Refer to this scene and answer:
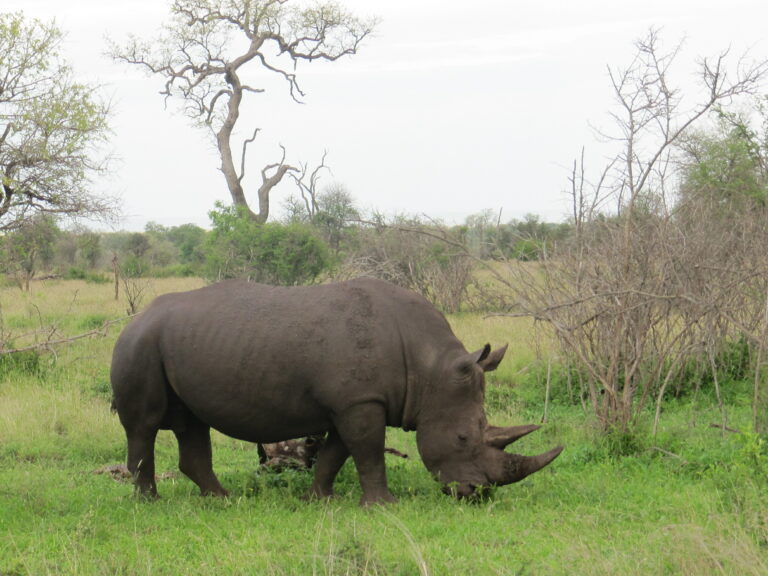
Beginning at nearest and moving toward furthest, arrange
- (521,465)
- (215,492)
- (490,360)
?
(521,465) < (490,360) < (215,492)

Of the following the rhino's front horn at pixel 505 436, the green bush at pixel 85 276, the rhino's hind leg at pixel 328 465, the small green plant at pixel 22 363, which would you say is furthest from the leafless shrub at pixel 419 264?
the green bush at pixel 85 276

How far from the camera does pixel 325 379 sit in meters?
6.38

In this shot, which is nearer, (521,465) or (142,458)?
(521,465)

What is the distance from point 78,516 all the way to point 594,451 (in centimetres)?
416

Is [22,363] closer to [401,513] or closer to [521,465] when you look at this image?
[401,513]

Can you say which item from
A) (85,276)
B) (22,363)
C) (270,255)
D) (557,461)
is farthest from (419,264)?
(85,276)

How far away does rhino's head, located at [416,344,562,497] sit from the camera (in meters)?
6.41

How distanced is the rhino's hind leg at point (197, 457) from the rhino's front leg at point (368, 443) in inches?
44.9

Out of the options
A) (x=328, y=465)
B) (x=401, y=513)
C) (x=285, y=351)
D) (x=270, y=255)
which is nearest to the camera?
(x=401, y=513)

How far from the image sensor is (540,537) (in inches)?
213

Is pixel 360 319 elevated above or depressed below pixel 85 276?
above

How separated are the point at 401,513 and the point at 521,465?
3.01ft

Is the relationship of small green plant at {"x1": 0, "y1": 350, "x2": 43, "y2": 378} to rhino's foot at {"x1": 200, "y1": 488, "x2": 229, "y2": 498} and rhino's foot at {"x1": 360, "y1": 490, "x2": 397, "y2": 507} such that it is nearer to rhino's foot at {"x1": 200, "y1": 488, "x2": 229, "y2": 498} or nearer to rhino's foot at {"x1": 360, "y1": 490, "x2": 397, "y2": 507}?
rhino's foot at {"x1": 200, "y1": 488, "x2": 229, "y2": 498}

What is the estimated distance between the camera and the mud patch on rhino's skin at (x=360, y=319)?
6422mm
